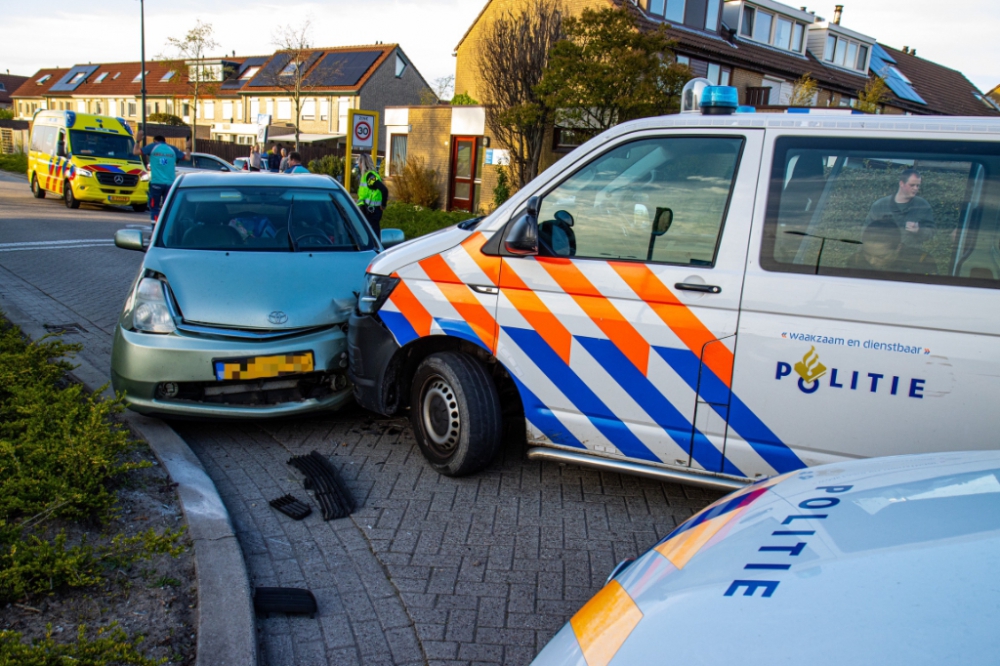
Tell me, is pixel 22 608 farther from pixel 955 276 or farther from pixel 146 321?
pixel 955 276

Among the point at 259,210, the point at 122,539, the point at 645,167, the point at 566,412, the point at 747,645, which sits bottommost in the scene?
the point at 122,539

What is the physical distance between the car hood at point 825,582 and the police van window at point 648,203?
1.71m

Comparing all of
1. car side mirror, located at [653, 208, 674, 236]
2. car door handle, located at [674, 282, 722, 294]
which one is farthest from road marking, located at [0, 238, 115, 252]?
car door handle, located at [674, 282, 722, 294]

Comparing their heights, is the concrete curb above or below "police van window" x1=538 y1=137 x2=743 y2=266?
below

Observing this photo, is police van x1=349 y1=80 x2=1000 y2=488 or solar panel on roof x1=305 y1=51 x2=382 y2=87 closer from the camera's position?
police van x1=349 y1=80 x2=1000 y2=488

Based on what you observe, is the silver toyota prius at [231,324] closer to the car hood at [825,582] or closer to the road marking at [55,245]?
the car hood at [825,582]

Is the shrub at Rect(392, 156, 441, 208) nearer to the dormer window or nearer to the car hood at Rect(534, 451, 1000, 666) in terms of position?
the dormer window

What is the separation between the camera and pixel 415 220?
1731 centimetres

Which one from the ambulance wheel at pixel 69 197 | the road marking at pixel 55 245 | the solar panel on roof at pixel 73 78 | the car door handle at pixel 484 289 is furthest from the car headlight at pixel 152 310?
the solar panel on roof at pixel 73 78

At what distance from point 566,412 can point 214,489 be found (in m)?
1.94

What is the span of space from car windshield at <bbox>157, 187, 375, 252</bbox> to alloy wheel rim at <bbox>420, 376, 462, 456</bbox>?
6.75 ft

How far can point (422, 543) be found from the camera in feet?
12.3

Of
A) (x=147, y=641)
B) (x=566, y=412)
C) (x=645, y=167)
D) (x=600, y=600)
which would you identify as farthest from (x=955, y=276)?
(x=147, y=641)

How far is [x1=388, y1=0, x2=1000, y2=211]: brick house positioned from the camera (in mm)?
26375
